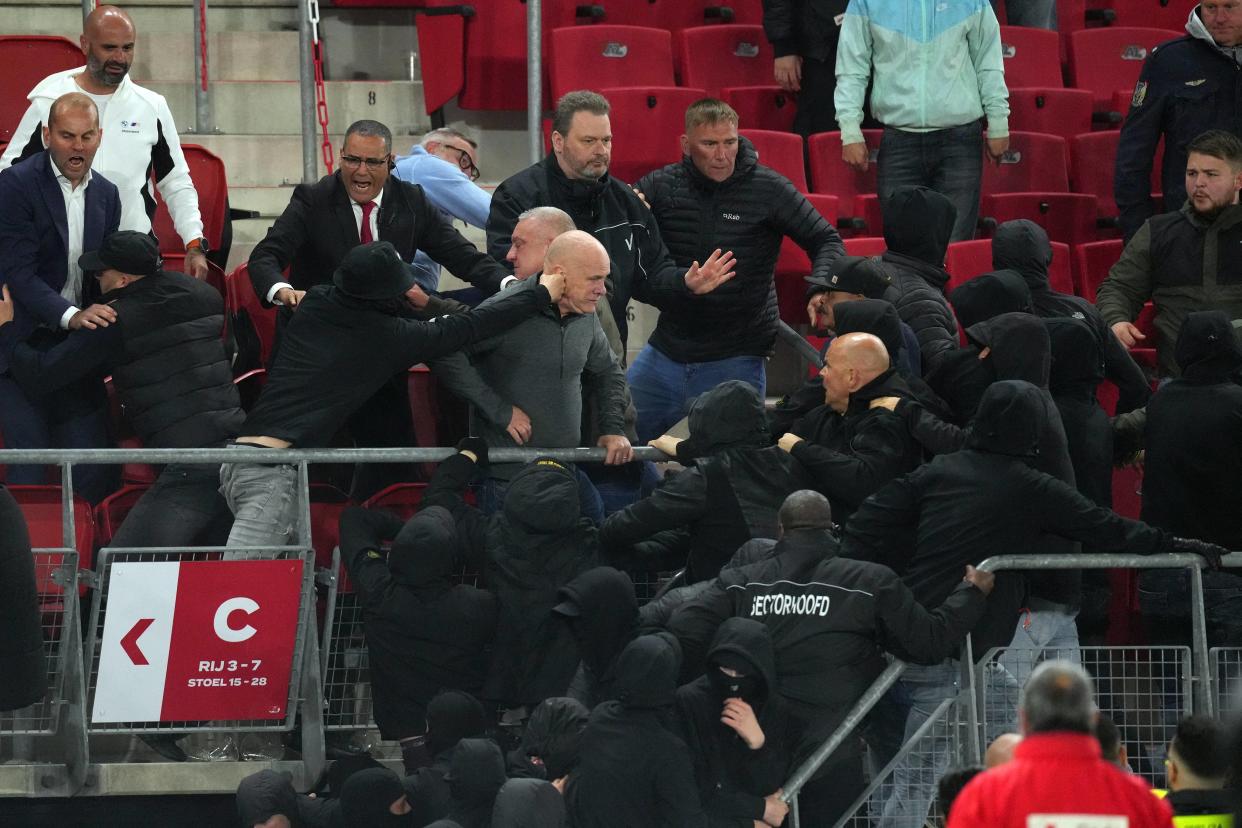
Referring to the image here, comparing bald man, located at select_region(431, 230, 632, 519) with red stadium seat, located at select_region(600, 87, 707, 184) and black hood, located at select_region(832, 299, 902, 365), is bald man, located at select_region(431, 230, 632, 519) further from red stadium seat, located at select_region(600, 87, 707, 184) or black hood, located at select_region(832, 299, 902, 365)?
red stadium seat, located at select_region(600, 87, 707, 184)

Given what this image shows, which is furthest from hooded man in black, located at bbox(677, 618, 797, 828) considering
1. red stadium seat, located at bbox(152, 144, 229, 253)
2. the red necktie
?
red stadium seat, located at bbox(152, 144, 229, 253)

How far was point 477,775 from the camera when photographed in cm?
574

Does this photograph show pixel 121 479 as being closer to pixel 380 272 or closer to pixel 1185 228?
pixel 380 272

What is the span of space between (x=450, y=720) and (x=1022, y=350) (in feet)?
7.92

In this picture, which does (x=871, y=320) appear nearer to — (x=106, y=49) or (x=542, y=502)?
(x=542, y=502)

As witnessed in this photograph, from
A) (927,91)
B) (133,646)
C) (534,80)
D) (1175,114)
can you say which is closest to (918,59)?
(927,91)

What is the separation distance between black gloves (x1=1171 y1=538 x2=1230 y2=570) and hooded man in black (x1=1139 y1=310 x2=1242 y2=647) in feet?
1.11

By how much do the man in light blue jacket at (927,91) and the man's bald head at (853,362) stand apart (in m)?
2.51

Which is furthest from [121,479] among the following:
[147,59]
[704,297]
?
[147,59]

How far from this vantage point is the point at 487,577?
648 cm

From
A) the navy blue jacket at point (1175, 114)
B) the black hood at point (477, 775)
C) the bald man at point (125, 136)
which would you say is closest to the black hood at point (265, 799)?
the black hood at point (477, 775)

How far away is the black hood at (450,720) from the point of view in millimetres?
6125

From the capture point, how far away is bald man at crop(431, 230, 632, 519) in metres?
6.85

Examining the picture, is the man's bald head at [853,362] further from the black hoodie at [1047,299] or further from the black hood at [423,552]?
the black hood at [423,552]
